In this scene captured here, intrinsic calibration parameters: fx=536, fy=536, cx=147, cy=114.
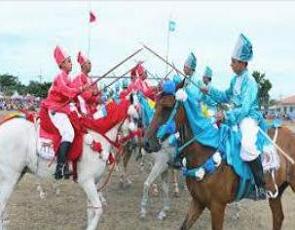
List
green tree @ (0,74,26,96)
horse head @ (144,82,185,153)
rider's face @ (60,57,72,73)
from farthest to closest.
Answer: green tree @ (0,74,26,96) < rider's face @ (60,57,72,73) < horse head @ (144,82,185,153)

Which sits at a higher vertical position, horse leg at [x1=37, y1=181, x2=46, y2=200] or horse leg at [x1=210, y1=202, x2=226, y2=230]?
horse leg at [x1=210, y1=202, x2=226, y2=230]

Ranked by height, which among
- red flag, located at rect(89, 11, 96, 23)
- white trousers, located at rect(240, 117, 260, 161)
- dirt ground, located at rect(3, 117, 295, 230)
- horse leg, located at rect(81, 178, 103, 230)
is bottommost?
dirt ground, located at rect(3, 117, 295, 230)

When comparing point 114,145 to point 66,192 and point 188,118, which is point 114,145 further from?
point 66,192

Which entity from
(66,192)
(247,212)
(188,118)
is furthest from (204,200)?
(66,192)

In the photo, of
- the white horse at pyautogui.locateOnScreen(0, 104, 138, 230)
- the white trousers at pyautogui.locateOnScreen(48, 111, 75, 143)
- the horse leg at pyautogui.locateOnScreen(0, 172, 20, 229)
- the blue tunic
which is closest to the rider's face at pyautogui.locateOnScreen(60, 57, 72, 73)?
the white trousers at pyautogui.locateOnScreen(48, 111, 75, 143)

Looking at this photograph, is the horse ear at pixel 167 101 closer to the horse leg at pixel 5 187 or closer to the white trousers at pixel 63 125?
the white trousers at pixel 63 125

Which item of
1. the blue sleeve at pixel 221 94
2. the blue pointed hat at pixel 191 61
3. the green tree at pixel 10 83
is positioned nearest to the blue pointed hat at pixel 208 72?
the blue pointed hat at pixel 191 61

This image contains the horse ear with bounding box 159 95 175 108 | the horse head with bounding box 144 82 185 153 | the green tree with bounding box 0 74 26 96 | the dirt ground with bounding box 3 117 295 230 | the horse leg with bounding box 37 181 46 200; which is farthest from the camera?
the green tree with bounding box 0 74 26 96

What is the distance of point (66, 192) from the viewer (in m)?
12.6

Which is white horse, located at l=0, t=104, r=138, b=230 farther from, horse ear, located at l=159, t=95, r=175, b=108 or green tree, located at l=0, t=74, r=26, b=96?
green tree, located at l=0, t=74, r=26, b=96

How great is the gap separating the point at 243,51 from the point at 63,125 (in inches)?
117

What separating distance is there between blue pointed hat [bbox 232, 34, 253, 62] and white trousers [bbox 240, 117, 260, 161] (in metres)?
0.87

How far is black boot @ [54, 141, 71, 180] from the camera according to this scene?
8.17 m

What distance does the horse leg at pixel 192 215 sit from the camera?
7348 millimetres
